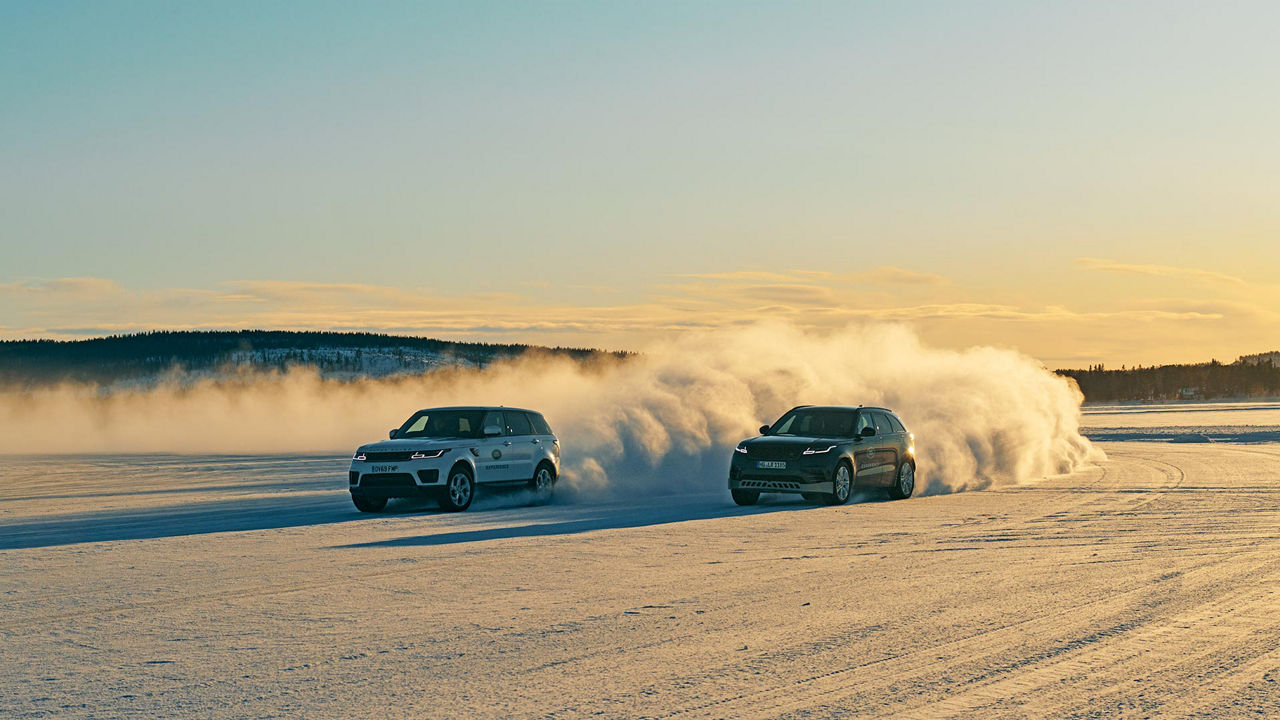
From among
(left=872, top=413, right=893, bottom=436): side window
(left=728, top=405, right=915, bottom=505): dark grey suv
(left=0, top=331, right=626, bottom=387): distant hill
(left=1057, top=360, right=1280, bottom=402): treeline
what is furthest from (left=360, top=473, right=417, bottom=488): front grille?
(left=1057, top=360, right=1280, bottom=402): treeline

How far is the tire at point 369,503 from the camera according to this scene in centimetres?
1862

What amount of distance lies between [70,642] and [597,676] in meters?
3.88

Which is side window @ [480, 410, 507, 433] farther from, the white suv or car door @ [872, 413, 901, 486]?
car door @ [872, 413, 901, 486]

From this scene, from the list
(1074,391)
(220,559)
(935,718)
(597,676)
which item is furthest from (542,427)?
(1074,391)

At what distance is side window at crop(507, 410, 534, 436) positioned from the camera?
792 inches

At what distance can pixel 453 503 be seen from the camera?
18391 mm

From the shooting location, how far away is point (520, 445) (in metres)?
19.9

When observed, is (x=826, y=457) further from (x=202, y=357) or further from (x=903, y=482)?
(x=202, y=357)

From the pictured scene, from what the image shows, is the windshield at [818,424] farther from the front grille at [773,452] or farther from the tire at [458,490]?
the tire at [458,490]

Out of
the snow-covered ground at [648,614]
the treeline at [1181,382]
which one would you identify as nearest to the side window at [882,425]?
the snow-covered ground at [648,614]

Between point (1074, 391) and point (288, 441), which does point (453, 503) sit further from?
point (288, 441)

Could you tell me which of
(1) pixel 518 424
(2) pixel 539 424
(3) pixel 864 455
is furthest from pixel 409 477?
(3) pixel 864 455

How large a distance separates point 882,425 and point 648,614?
43.7 feet

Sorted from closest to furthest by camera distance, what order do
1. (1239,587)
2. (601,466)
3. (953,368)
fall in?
(1239,587) → (601,466) → (953,368)
